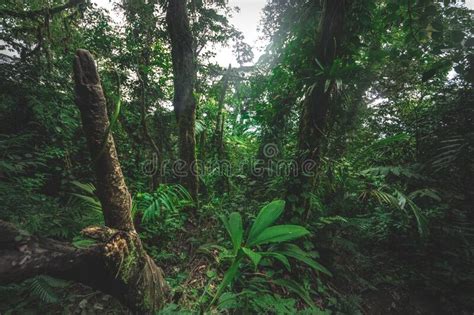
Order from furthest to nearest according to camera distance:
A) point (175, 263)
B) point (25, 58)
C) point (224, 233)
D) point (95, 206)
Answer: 1. point (25, 58)
2. point (224, 233)
3. point (175, 263)
4. point (95, 206)

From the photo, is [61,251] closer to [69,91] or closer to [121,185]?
[121,185]

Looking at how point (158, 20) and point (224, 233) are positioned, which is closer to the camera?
point (224, 233)

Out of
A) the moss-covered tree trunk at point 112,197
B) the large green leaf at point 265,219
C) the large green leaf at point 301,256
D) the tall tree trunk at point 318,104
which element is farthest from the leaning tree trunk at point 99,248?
the tall tree trunk at point 318,104

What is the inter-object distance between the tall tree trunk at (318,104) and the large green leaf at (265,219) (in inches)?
29.6

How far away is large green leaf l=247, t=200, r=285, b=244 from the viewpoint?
1.93 m

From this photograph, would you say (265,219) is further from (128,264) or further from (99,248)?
(99,248)

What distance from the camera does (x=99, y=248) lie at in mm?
1407

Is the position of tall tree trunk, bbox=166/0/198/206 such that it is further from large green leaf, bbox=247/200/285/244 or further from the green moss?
the green moss

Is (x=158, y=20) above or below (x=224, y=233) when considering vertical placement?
above

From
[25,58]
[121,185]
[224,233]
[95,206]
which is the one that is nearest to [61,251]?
[121,185]

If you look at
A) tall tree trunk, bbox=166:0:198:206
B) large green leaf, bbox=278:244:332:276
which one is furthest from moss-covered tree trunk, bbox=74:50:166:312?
tall tree trunk, bbox=166:0:198:206

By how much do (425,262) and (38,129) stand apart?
5.40 metres

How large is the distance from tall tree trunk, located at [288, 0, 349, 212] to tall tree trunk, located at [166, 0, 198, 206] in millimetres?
1686

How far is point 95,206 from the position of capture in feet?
7.84
